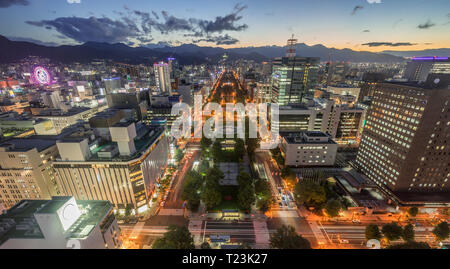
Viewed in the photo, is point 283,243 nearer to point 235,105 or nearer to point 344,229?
point 344,229

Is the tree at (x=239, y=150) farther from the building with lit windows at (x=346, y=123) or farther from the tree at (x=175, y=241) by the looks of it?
the building with lit windows at (x=346, y=123)

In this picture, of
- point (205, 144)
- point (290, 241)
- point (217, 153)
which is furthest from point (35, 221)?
point (205, 144)

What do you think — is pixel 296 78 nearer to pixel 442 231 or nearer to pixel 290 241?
pixel 442 231

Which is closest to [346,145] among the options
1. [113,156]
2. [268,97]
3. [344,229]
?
[344,229]

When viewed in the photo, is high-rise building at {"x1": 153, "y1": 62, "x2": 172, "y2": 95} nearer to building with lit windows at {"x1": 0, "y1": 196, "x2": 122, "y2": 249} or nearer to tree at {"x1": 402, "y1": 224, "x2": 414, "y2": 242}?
building with lit windows at {"x1": 0, "y1": 196, "x2": 122, "y2": 249}

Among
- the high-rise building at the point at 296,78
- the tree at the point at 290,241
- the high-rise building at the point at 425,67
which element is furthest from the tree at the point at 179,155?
the high-rise building at the point at 425,67
